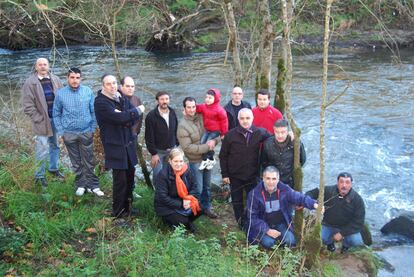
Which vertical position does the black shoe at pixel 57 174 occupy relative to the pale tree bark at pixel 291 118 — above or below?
below

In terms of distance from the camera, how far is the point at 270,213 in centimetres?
598

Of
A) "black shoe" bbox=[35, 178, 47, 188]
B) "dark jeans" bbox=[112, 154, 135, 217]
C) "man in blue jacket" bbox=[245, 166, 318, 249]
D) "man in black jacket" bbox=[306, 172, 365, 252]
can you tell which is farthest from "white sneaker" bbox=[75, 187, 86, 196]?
"man in black jacket" bbox=[306, 172, 365, 252]

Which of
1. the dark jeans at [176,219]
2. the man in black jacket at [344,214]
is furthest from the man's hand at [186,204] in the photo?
the man in black jacket at [344,214]

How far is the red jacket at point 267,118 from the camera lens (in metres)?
6.82

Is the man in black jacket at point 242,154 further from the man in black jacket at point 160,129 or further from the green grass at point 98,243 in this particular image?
the man in black jacket at point 160,129

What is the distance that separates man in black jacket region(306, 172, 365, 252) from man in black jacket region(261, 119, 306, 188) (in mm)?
900

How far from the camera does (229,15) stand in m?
8.28

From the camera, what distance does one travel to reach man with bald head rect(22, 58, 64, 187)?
6539mm

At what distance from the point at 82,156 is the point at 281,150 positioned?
2.77 m

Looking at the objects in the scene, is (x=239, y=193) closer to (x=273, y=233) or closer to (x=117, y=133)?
(x=273, y=233)

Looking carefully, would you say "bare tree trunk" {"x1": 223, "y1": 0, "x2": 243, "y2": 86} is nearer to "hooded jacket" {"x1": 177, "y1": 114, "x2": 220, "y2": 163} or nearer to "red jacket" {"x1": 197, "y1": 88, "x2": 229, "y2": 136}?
"red jacket" {"x1": 197, "y1": 88, "x2": 229, "y2": 136}

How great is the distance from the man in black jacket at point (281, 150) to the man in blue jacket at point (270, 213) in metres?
0.35

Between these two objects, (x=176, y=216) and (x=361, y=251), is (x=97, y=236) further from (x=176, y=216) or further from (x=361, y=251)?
(x=361, y=251)

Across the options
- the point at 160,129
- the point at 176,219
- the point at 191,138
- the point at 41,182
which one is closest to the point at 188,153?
the point at 191,138
